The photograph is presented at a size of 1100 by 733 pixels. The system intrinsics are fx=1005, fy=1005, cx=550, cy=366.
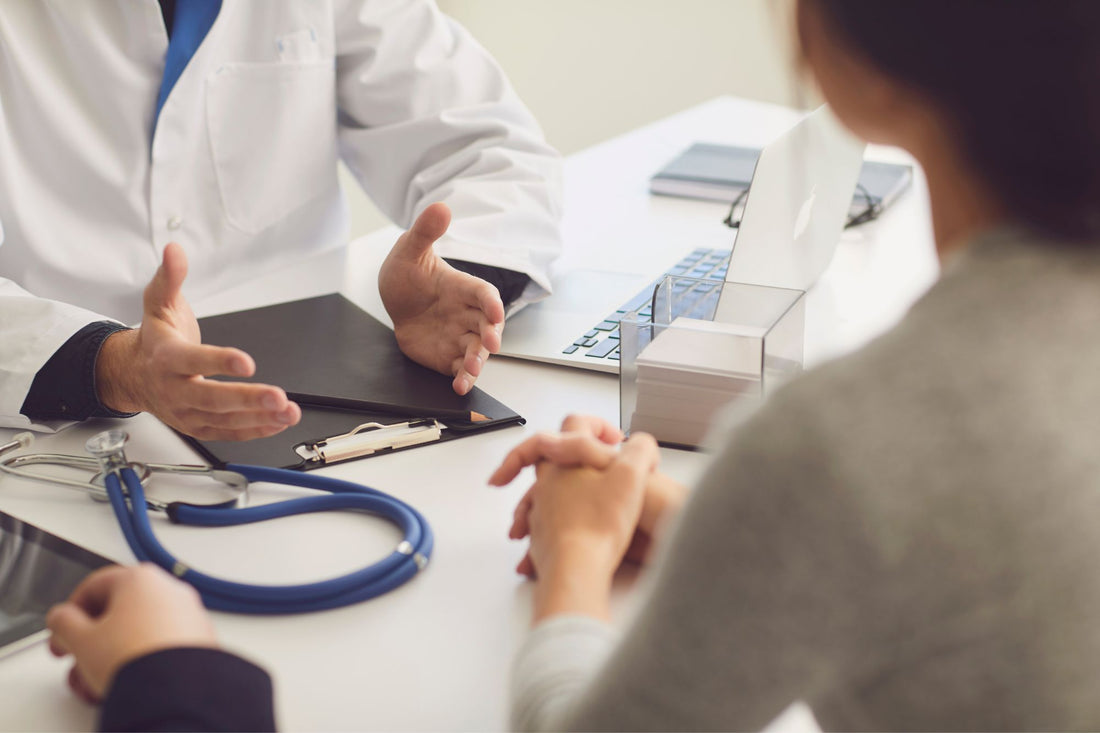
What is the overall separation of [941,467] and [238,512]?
49 cm

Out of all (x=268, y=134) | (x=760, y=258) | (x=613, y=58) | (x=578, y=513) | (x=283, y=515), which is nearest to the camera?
(x=578, y=513)

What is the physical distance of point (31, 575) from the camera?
64 centimetres

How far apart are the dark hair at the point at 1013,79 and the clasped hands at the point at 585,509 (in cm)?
27

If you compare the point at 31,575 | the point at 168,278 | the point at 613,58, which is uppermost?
the point at 168,278

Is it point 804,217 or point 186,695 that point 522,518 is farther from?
point 804,217

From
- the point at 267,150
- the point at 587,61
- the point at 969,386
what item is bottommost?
Answer: the point at 587,61

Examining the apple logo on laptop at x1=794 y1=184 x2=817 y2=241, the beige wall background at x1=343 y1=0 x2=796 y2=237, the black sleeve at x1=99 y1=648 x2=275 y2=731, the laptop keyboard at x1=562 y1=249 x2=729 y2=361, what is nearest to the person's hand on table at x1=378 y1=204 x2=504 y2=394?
the laptop keyboard at x1=562 y1=249 x2=729 y2=361

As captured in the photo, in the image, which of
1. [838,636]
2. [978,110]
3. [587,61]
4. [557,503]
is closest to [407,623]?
[557,503]

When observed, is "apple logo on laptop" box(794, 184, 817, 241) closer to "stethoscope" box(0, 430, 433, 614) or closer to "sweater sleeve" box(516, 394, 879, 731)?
"stethoscope" box(0, 430, 433, 614)

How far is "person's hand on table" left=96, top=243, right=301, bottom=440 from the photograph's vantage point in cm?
73

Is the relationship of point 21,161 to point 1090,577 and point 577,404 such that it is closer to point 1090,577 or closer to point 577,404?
point 577,404

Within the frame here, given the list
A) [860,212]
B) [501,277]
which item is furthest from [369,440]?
[860,212]

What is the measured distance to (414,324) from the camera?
100cm

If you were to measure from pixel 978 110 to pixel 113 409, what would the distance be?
2.37ft
